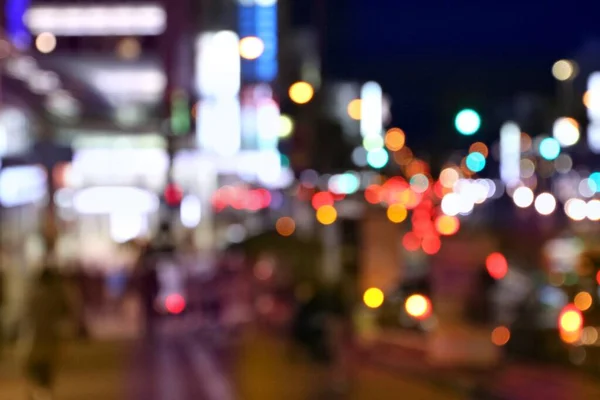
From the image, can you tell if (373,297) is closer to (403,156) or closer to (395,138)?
(395,138)

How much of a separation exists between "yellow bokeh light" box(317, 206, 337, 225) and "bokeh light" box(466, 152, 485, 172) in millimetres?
2370

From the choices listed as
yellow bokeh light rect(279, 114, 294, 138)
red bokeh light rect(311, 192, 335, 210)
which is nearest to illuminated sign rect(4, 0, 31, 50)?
yellow bokeh light rect(279, 114, 294, 138)

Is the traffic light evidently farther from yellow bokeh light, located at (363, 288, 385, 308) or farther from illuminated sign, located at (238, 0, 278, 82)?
yellow bokeh light, located at (363, 288, 385, 308)

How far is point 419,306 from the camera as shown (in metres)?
16.6

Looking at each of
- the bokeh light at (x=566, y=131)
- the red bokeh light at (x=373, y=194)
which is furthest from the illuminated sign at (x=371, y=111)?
the bokeh light at (x=566, y=131)

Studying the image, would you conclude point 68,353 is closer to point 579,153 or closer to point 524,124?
point 524,124

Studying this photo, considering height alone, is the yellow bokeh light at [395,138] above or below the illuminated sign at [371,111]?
below

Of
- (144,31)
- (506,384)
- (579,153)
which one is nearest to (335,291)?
(506,384)

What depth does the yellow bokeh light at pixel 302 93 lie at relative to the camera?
54.0 feet

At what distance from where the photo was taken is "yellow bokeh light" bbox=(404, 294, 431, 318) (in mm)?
16516

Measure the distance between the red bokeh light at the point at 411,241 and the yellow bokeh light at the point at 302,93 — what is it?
9268 millimetres

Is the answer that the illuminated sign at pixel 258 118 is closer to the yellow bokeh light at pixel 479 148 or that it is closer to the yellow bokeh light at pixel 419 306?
the yellow bokeh light at pixel 419 306

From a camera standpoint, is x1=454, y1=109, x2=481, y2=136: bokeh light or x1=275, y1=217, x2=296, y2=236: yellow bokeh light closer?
x1=454, y1=109, x2=481, y2=136: bokeh light

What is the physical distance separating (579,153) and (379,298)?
8.60 metres
